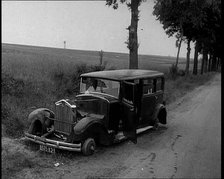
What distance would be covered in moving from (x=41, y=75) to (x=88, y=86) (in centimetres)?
545

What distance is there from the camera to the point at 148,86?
28.3 ft

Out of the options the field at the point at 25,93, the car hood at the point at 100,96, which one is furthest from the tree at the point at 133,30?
the car hood at the point at 100,96

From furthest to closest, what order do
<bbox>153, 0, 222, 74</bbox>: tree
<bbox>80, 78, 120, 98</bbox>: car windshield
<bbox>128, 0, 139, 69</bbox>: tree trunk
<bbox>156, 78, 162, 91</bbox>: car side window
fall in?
1. <bbox>153, 0, 222, 74</bbox>: tree
2. <bbox>128, 0, 139, 69</bbox>: tree trunk
3. <bbox>156, 78, 162, 91</bbox>: car side window
4. <bbox>80, 78, 120, 98</bbox>: car windshield

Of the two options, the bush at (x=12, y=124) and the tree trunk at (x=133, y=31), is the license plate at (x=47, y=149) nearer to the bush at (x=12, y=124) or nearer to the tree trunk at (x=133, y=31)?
the bush at (x=12, y=124)

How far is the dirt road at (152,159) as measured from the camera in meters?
5.55

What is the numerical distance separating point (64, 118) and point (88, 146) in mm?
994

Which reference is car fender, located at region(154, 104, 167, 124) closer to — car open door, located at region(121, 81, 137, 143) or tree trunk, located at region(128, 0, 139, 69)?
car open door, located at region(121, 81, 137, 143)

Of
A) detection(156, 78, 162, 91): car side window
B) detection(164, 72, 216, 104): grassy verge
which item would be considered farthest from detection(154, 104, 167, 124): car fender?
detection(164, 72, 216, 104): grassy verge

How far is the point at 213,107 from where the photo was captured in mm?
13750

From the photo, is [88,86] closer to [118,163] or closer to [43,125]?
[43,125]

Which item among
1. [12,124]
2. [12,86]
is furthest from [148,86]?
[12,86]

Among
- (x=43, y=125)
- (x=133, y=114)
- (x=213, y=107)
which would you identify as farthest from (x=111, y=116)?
(x=213, y=107)

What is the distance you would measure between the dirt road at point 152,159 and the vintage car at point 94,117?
→ 0.31m

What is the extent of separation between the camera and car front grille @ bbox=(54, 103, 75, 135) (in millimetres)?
6906
